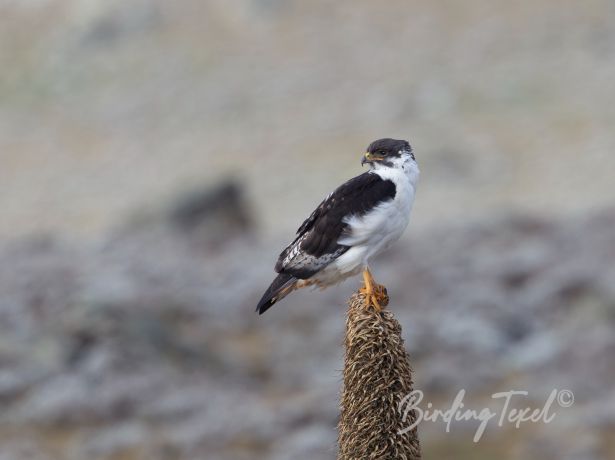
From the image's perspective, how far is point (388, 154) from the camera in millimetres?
9172

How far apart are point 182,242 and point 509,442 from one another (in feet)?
51.1

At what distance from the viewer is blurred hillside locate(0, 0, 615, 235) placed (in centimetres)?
4328

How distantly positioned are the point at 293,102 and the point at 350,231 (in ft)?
148

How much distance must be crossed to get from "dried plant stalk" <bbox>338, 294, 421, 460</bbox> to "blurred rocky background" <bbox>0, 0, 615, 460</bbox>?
0.88 metres

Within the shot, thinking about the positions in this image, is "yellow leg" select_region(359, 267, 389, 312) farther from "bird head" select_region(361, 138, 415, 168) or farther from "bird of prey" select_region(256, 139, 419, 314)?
"bird head" select_region(361, 138, 415, 168)

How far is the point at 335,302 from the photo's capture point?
2636 cm

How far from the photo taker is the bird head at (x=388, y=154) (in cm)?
910

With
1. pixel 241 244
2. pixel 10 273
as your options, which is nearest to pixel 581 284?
pixel 241 244

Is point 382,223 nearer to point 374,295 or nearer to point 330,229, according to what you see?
point 330,229

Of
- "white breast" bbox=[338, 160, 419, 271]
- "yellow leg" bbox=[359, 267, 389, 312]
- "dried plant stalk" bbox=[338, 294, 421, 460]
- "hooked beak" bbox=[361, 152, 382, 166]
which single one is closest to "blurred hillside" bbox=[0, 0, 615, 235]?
"hooked beak" bbox=[361, 152, 382, 166]

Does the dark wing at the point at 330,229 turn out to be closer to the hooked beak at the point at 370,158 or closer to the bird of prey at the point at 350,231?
the bird of prey at the point at 350,231

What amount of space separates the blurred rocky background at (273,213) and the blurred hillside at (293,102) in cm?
13

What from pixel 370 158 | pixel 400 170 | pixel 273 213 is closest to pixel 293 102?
pixel 273 213

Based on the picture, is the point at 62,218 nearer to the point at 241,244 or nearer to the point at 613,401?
the point at 241,244
